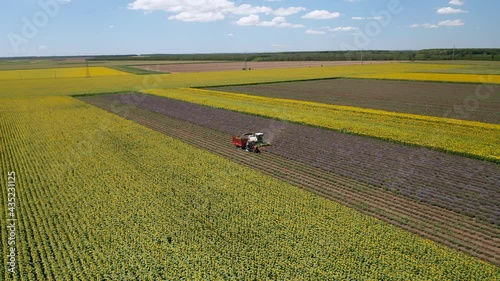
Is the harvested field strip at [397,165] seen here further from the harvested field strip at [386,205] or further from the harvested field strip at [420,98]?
the harvested field strip at [420,98]

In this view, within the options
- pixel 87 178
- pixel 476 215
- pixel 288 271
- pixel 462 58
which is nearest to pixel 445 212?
pixel 476 215

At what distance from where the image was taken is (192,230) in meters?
14.8

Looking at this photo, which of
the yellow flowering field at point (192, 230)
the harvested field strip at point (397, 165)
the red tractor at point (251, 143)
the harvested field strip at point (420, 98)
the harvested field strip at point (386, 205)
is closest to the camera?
the yellow flowering field at point (192, 230)

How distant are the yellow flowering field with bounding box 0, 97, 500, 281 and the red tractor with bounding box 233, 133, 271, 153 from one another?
106 inches

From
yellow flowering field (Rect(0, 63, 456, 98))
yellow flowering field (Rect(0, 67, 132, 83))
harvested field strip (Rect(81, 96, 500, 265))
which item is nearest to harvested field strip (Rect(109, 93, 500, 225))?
harvested field strip (Rect(81, 96, 500, 265))

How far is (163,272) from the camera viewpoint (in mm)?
12055

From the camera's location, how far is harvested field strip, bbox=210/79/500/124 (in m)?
39.1

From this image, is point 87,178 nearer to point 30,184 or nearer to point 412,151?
point 30,184

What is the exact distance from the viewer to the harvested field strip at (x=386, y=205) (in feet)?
45.4

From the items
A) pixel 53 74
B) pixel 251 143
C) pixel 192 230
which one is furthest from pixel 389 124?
pixel 53 74

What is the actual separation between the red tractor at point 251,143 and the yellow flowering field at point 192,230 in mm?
2693

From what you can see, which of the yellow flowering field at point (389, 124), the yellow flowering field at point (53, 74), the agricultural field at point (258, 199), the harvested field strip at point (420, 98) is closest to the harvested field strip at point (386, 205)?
the agricultural field at point (258, 199)

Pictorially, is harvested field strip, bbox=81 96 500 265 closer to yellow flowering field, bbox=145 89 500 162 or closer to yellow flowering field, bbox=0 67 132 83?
yellow flowering field, bbox=145 89 500 162

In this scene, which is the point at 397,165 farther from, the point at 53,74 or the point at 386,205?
the point at 53,74
